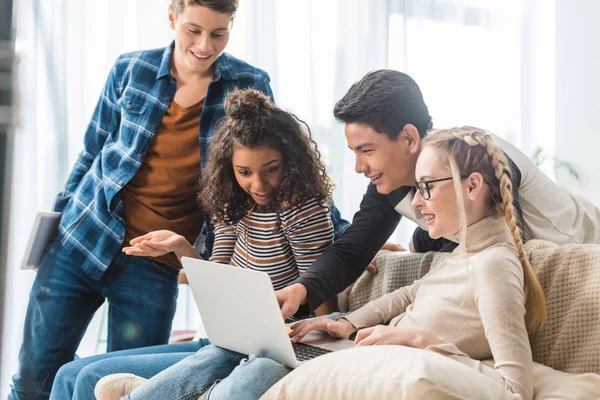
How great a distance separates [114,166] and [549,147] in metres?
2.92

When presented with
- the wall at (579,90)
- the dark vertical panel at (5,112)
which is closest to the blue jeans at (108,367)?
the dark vertical panel at (5,112)

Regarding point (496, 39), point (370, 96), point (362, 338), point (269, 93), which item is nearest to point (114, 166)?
point (269, 93)

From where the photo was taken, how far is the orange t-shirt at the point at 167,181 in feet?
6.23

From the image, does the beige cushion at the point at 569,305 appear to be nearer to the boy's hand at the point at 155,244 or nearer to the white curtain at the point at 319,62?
the boy's hand at the point at 155,244

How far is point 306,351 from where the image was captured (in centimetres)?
149

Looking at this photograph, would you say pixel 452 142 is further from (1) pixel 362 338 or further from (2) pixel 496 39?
(2) pixel 496 39

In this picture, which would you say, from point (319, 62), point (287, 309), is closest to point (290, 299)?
point (287, 309)

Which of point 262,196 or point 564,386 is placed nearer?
point 564,386

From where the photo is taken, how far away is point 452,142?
4.59 feet

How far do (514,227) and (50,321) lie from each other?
1138mm

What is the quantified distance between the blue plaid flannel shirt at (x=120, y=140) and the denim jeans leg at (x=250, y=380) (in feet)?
2.05

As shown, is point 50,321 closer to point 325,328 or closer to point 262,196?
point 262,196

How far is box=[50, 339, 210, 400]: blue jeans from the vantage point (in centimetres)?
160

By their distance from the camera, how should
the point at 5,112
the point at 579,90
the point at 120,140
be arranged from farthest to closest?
1. the point at 579,90
2. the point at 120,140
3. the point at 5,112
